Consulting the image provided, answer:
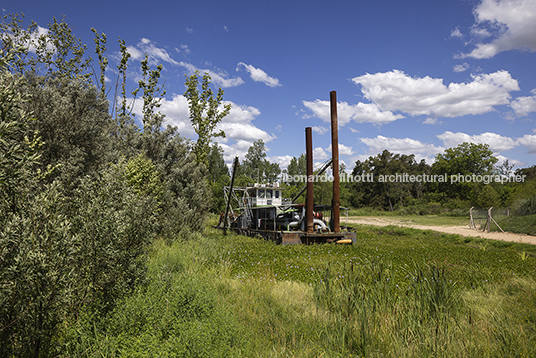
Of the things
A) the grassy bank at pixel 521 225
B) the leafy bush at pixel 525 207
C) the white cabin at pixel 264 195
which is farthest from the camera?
the leafy bush at pixel 525 207

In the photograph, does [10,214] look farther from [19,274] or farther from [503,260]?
[503,260]

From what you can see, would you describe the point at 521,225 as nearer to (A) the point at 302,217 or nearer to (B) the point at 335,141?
(B) the point at 335,141

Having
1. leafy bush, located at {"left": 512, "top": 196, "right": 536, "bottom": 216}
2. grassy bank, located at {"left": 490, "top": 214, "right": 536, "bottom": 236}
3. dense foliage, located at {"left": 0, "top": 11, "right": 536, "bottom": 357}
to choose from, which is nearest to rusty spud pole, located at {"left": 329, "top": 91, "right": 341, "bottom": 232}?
dense foliage, located at {"left": 0, "top": 11, "right": 536, "bottom": 357}

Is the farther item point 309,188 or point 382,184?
point 382,184

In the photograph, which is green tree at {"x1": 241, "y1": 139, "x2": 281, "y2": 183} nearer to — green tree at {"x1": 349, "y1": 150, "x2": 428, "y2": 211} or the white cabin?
green tree at {"x1": 349, "y1": 150, "x2": 428, "y2": 211}

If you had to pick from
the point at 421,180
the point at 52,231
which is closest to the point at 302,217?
the point at 52,231

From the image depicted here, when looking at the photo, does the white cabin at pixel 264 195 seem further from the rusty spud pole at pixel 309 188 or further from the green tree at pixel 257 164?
the green tree at pixel 257 164

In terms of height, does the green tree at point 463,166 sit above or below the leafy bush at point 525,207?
above

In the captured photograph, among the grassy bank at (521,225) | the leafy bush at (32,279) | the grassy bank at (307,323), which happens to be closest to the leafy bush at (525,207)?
the grassy bank at (521,225)

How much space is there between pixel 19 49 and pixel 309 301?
4909 millimetres

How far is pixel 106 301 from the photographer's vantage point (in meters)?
3.66

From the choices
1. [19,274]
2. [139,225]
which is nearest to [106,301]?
[139,225]

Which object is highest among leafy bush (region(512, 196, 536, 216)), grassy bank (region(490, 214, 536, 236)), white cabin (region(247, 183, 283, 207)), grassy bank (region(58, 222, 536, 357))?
white cabin (region(247, 183, 283, 207))

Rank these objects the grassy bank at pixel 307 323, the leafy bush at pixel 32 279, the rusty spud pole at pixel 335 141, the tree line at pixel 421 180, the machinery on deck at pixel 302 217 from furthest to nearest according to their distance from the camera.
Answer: the tree line at pixel 421 180 < the rusty spud pole at pixel 335 141 < the machinery on deck at pixel 302 217 < the grassy bank at pixel 307 323 < the leafy bush at pixel 32 279
